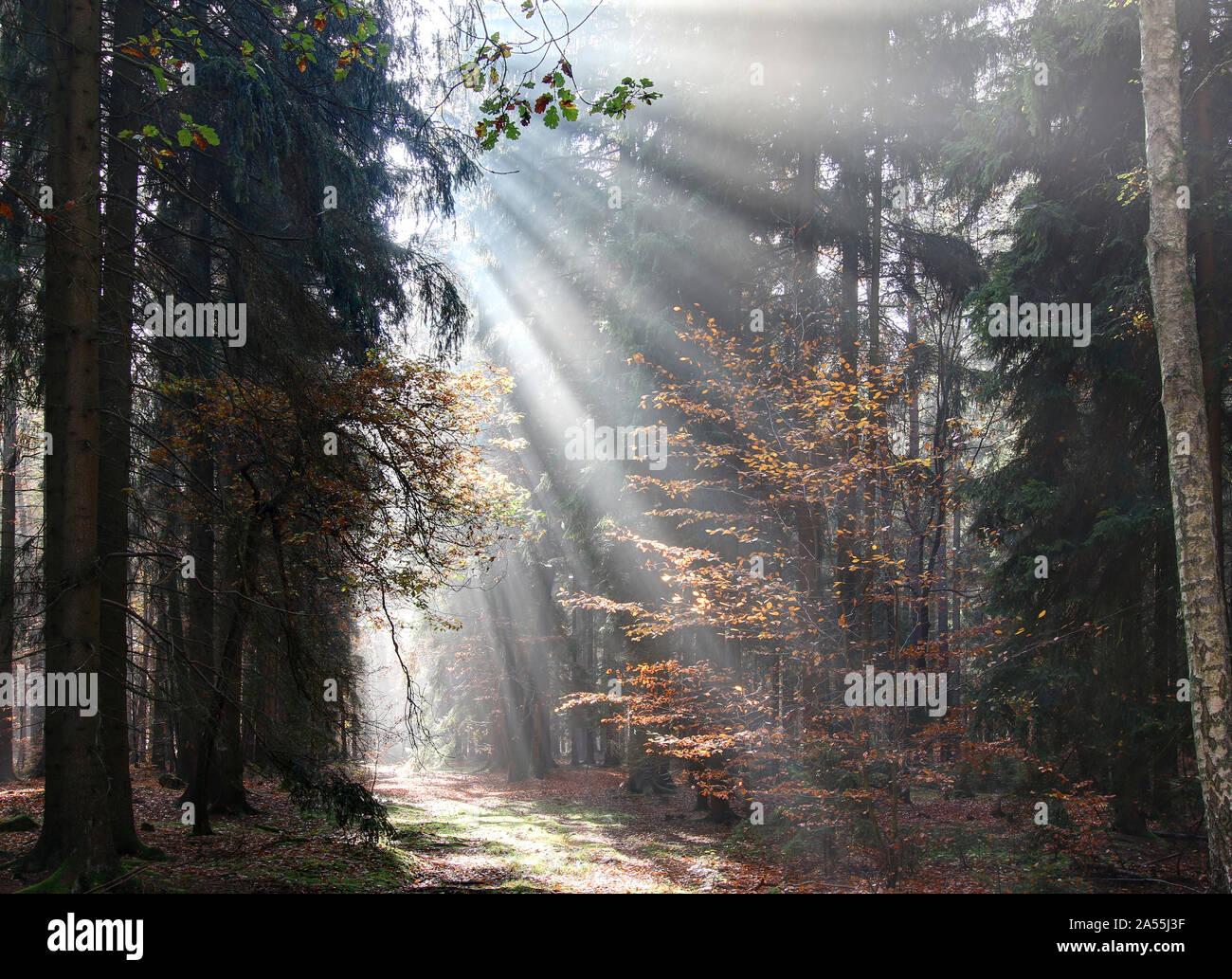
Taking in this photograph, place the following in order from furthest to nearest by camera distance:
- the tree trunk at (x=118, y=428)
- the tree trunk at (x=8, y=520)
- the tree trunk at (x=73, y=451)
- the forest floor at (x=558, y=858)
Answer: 1. the tree trunk at (x=8, y=520)
2. the forest floor at (x=558, y=858)
3. the tree trunk at (x=118, y=428)
4. the tree trunk at (x=73, y=451)

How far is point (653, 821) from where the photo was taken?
15.6 m

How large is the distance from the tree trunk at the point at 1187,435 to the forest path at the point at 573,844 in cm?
487

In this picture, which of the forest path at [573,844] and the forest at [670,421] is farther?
the forest path at [573,844]

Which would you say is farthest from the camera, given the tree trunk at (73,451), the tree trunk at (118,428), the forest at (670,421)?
the tree trunk at (118,428)

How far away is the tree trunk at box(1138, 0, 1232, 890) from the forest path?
16.0 feet

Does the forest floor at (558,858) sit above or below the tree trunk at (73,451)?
below

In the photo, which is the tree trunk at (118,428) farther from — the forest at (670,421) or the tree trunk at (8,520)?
the tree trunk at (8,520)

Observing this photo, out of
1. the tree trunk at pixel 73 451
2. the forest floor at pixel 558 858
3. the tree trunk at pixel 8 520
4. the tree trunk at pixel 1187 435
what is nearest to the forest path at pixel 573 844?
the forest floor at pixel 558 858

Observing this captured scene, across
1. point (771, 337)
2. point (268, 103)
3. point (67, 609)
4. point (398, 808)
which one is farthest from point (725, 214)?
point (398, 808)

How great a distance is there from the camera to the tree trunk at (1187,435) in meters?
6.14

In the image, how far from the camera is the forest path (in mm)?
9219

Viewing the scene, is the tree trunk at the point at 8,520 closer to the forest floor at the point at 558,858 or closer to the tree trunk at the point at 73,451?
the forest floor at the point at 558,858

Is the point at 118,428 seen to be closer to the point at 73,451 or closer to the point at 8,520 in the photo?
the point at 73,451

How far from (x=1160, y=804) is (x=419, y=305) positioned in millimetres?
11514
